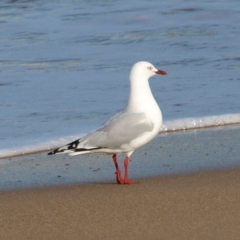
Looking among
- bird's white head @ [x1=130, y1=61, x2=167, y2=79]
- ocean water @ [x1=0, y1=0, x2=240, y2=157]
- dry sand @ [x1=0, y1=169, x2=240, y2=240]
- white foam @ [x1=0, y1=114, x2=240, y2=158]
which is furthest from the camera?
ocean water @ [x1=0, y1=0, x2=240, y2=157]

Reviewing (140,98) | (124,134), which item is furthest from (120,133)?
(140,98)

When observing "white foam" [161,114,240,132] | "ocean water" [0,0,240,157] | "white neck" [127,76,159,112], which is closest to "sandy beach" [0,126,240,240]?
"white foam" [161,114,240,132]

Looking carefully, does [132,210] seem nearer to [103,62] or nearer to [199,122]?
[199,122]

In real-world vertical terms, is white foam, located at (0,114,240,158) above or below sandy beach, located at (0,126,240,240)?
below

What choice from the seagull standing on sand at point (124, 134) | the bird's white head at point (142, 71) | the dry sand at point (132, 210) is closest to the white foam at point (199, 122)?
the bird's white head at point (142, 71)

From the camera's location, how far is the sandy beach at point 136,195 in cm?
434

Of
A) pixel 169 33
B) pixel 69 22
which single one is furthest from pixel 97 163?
pixel 69 22

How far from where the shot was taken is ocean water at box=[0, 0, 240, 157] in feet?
24.5

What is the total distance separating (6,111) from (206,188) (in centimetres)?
338

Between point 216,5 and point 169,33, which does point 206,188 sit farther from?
point 216,5

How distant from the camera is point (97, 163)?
6168 mm

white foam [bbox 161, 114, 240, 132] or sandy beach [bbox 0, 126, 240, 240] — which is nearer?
sandy beach [bbox 0, 126, 240, 240]

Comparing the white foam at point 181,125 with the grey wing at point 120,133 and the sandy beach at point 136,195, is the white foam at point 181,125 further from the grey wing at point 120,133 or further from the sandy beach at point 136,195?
the grey wing at point 120,133

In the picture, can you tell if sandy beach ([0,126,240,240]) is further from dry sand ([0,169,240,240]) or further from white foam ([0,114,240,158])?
white foam ([0,114,240,158])
